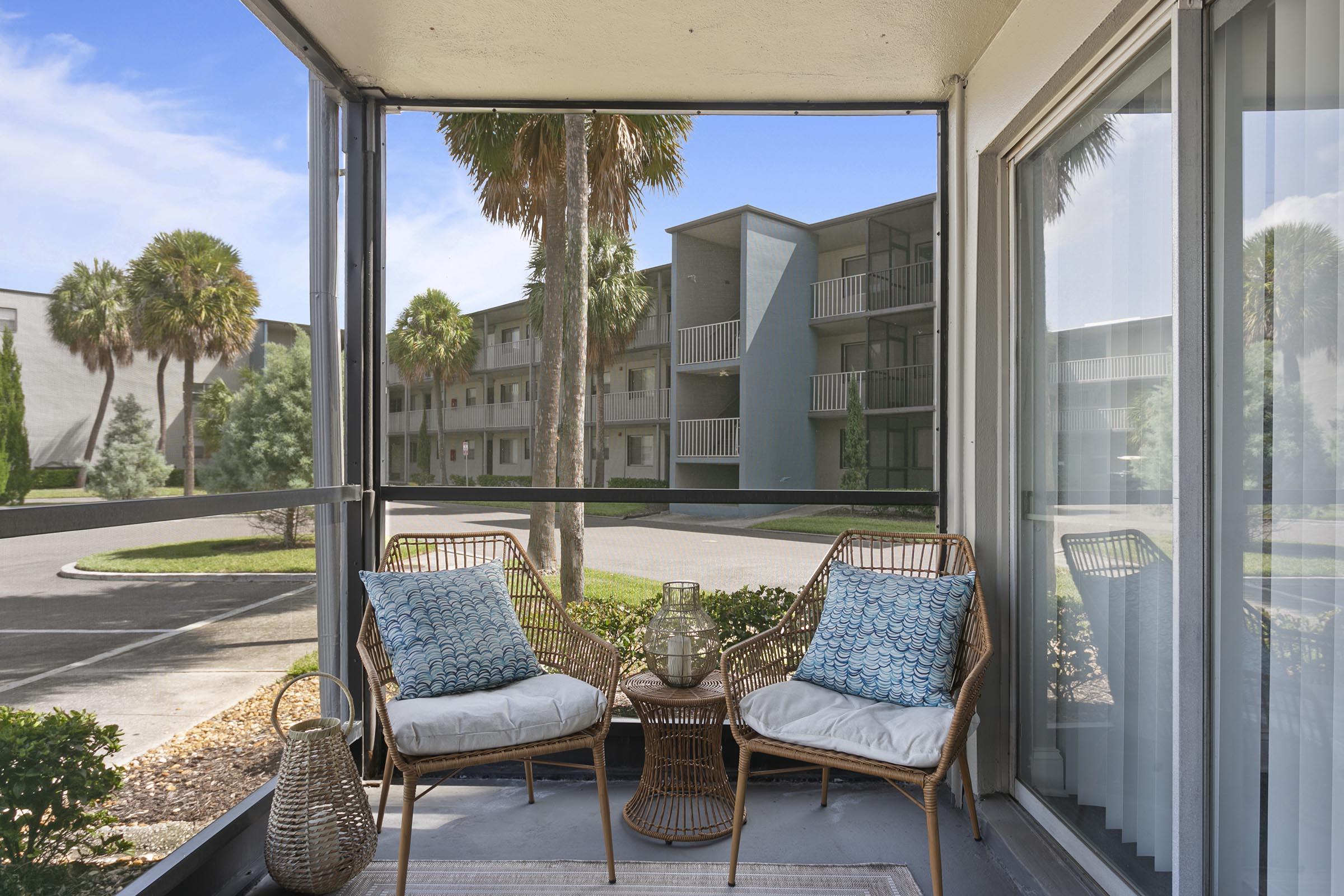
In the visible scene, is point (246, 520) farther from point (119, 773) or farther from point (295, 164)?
point (295, 164)

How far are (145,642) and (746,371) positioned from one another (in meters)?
2.28

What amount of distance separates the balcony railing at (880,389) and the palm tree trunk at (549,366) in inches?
44.6

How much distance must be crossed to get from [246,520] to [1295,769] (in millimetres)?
2601

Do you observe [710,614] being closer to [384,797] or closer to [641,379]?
[641,379]

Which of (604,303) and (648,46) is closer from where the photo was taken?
(648,46)

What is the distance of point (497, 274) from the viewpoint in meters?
3.27

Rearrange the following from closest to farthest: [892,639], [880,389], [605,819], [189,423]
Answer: [189,423] < [605,819] < [892,639] < [880,389]

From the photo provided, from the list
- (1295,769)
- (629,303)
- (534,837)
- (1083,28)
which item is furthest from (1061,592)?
(629,303)

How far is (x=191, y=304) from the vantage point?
2104 mm

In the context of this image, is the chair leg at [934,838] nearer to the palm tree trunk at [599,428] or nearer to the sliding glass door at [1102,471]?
the sliding glass door at [1102,471]

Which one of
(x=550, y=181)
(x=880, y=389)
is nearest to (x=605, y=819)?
(x=880, y=389)

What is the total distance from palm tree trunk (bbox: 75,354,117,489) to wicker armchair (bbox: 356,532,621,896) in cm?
87

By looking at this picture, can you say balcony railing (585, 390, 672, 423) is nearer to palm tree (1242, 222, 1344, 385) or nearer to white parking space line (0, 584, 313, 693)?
white parking space line (0, 584, 313, 693)

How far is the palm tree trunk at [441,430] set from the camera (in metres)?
3.18
